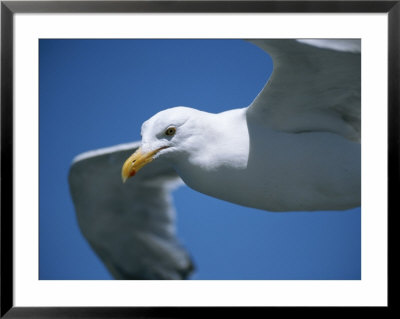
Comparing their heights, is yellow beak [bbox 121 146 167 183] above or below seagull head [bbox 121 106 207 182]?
below

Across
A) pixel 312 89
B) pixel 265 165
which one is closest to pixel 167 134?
pixel 265 165

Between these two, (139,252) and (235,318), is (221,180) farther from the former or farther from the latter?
(139,252)

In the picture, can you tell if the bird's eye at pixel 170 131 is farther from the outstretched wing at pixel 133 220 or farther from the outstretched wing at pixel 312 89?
the outstretched wing at pixel 133 220

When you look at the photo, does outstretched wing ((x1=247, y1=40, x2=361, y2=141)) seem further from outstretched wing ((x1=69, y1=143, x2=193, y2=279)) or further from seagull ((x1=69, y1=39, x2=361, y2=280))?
outstretched wing ((x1=69, y1=143, x2=193, y2=279))

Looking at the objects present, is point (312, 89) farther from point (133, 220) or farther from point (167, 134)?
point (133, 220)

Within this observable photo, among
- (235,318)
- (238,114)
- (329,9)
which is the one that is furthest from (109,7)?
(235,318)

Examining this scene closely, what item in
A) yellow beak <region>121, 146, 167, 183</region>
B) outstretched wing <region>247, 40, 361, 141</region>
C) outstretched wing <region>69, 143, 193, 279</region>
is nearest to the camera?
→ outstretched wing <region>247, 40, 361, 141</region>

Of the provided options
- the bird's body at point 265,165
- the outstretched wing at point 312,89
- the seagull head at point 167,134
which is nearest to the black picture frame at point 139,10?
the outstretched wing at point 312,89

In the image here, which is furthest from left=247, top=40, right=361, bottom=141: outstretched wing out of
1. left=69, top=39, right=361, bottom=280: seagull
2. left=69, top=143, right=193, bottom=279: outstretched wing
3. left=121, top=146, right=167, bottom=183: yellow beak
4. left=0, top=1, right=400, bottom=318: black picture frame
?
left=69, top=143, right=193, bottom=279: outstretched wing
